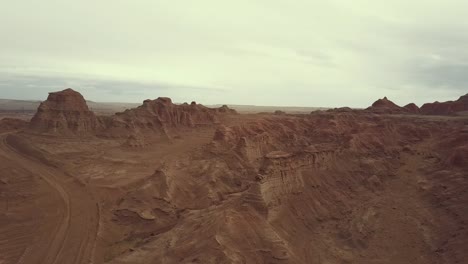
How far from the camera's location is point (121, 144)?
53.4 meters

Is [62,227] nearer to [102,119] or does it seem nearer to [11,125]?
[102,119]

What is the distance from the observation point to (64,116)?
5334 cm

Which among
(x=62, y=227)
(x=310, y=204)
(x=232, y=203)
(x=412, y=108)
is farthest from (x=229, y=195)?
(x=412, y=108)

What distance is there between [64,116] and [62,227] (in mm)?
27826

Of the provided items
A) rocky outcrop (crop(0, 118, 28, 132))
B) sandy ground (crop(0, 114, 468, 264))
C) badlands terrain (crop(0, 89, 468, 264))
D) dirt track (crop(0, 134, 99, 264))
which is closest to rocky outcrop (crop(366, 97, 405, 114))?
badlands terrain (crop(0, 89, 468, 264))

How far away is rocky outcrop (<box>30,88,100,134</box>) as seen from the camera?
170 feet

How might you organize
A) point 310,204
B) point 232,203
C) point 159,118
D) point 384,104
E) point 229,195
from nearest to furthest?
point 232,203 → point 310,204 → point 229,195 → point 159,118 → point 384,104

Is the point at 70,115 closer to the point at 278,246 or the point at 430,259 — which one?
the point at 278,246

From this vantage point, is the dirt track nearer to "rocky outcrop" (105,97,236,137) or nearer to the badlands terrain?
the badlands terrain

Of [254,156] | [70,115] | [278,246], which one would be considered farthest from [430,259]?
[70,115]

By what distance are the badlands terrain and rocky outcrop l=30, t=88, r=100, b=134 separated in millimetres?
180

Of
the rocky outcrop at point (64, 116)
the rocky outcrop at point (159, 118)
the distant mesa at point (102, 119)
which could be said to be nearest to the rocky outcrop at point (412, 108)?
the rocky outcrop at point (159, 118)

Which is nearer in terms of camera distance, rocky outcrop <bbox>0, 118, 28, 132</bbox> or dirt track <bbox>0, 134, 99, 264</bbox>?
dirt track <bbox>0, 134, 99, 264</bbox>

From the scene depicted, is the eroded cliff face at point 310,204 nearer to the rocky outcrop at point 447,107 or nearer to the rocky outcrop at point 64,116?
the rocky outcrop at point 64,116
